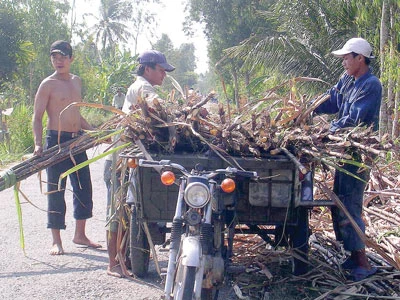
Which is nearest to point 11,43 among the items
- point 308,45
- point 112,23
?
point 308,45

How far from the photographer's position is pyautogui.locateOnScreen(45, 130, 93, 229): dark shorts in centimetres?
579

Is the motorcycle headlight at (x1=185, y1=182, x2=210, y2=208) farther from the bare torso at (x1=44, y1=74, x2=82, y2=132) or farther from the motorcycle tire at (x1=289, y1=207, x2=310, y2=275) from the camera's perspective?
the bare torso at (x1=44, y1=74, x2=82, y2=132)

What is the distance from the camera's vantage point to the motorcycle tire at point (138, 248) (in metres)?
4.63

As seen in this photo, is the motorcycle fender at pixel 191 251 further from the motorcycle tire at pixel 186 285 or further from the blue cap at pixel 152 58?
the blue cap at pixel 152 58

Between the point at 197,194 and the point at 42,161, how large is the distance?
246cm

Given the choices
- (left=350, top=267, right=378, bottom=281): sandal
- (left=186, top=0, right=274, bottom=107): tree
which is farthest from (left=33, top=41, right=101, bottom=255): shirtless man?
(left=186, top=0, right=274, bottom=107): tree

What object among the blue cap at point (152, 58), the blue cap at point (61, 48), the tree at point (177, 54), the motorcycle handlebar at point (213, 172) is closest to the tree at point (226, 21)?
the blue cap at point (61, 48)

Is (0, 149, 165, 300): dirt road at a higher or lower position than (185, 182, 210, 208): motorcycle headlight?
lower

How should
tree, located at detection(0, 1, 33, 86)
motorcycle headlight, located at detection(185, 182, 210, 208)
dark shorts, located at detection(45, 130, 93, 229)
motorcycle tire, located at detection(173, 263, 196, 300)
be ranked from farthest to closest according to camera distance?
tree, located at detection(0, 1, 33, 86) < dark shorts, located at detection(45, 130, 93, 229) < motorcycle headlight, located at detection(185, 182, 210, 208) < motorcycle tire, located at detection(173, 263, 196, 300)

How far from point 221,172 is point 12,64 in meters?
14.6

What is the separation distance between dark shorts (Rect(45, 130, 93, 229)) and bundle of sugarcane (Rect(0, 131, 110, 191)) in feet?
0.98

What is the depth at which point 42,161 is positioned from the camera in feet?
17.6

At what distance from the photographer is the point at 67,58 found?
6.00 meters

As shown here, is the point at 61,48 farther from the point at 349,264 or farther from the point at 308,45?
the point at 308,45
